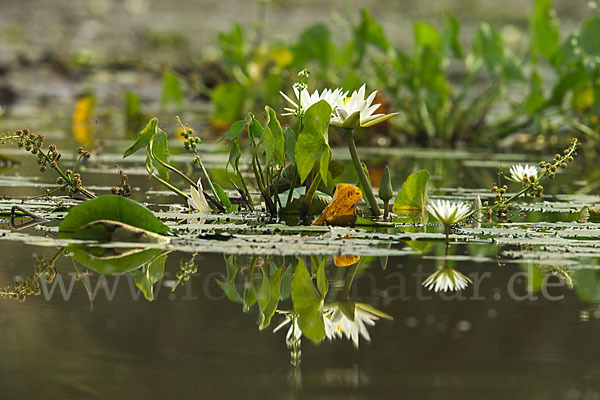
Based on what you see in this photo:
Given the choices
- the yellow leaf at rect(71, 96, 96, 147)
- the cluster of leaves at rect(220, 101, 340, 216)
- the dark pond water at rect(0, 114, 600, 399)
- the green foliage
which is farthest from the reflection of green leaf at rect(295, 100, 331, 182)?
the yellow leaf at rect(71, 96, 96, 147)

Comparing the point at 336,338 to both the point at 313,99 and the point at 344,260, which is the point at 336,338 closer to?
the point at 344,260

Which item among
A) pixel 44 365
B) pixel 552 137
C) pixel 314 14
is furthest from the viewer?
pixel 314 14

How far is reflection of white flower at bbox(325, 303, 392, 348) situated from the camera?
68.7 inches

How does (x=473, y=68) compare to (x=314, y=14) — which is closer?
(x=473, y=68)

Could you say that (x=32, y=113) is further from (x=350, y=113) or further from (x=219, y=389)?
(x=219, y=389)

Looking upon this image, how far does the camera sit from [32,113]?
885 centimetres

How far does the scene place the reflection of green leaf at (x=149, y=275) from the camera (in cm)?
205

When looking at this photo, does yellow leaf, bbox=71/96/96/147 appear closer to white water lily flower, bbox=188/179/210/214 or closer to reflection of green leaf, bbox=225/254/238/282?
white water lily flower, bbox=188/179/210/214

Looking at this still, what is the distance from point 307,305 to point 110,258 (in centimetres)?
58

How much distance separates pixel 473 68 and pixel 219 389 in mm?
4796

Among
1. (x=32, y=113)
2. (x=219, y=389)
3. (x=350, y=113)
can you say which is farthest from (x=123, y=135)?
(x=219, y=389)

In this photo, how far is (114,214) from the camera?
2592 millimetres

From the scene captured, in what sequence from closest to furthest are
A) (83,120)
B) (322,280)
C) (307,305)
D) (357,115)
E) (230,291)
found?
(307,305) < (230,291) < (322,280) < (357,115) < (83,120)

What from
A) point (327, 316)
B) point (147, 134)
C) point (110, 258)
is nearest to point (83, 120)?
point (147, 134)
